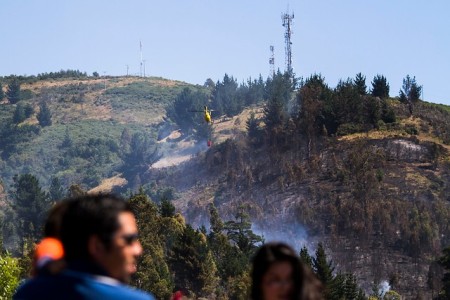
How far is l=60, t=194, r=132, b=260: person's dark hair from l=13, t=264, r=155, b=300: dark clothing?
0.08m

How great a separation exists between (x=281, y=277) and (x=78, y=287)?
1125 mm

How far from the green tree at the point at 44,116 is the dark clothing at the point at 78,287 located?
175 meters

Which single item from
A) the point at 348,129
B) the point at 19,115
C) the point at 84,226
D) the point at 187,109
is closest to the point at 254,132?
the point at 348,129

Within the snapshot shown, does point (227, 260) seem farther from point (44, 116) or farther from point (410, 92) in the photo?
point (44, 116)

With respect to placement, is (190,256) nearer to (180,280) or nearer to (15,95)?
(180,280)

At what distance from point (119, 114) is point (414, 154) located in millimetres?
107746

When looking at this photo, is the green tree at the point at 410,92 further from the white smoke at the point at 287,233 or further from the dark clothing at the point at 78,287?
the dark clothing at the point at 78,287

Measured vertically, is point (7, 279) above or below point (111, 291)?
below

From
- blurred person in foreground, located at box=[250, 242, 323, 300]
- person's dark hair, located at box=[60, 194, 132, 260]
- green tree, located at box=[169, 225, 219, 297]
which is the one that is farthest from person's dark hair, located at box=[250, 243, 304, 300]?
green tree, located at box=[169, 225, 219, 297]

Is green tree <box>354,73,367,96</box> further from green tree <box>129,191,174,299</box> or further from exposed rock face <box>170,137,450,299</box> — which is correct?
green tree <box>129,191,174,299</box>

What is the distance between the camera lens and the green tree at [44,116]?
6929 inches

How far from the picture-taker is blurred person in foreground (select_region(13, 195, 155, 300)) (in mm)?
3758

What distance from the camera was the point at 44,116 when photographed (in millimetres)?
176375

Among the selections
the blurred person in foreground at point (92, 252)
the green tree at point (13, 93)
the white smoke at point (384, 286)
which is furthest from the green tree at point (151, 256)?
the green tree at point (13, 93)
